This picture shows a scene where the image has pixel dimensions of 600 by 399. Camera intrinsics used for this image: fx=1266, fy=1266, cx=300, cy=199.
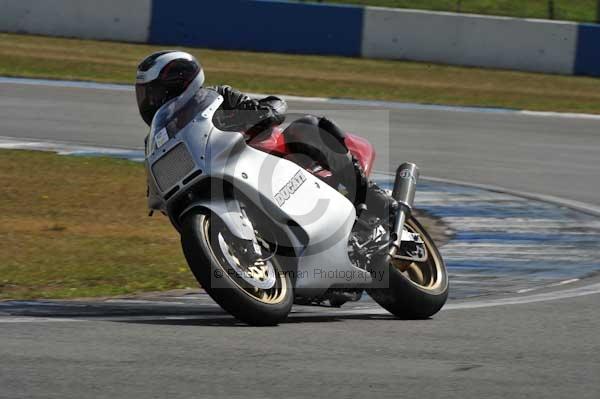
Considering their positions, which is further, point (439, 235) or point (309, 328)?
point (439, 235)

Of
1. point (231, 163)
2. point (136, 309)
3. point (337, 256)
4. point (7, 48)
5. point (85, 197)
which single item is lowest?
point (7, 48)

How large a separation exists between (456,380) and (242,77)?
639 inches

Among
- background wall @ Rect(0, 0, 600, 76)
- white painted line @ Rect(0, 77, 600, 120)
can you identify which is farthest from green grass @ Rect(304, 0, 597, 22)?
white painted line @ Rect(0, 77, 600, 120)

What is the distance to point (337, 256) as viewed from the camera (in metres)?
6.08

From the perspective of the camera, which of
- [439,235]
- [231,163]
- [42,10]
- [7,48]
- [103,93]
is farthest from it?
[42,10]

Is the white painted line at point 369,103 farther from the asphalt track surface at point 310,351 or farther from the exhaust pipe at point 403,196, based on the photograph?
the exhaust pipe at point 403,196

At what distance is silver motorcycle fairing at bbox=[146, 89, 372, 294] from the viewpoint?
19.0 ft

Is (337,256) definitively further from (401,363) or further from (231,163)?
(401,363)

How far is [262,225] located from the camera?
5.91 m

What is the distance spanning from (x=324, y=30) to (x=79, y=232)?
14.4 metres

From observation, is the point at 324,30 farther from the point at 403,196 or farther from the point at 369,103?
the point at 403,196

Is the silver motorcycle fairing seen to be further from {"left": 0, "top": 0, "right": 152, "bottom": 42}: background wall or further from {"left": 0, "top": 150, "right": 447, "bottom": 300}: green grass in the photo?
{"left": 0, "top": 0, "right": 152, "bottom": 42}: background wall

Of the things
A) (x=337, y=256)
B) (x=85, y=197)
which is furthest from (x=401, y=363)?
(x=85, y=197)

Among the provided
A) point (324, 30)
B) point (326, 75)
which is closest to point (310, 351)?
point (326, 75)
